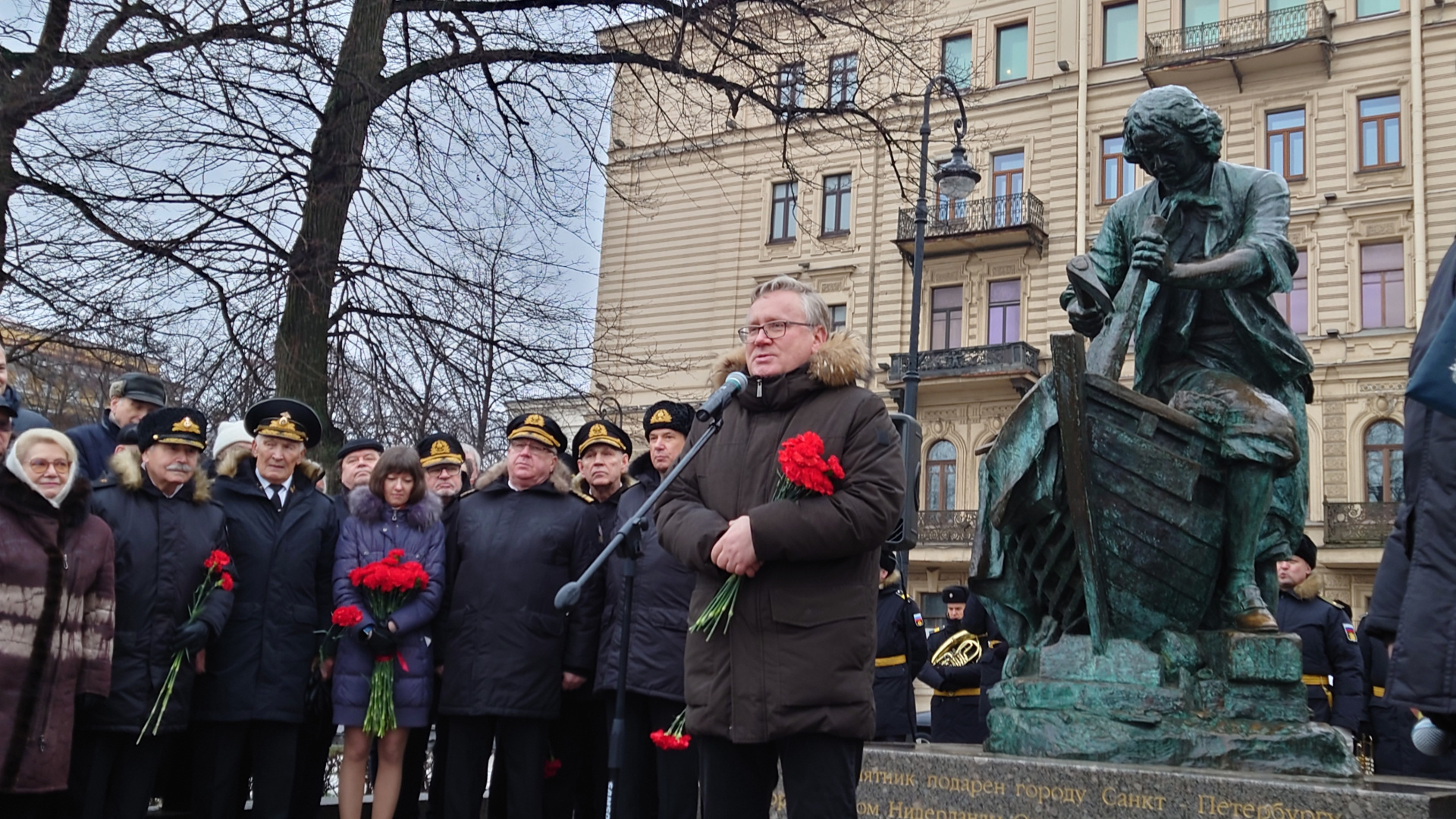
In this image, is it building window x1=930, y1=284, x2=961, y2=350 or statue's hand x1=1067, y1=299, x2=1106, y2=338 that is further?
building window x1=930, y1=284, x2=961, y2=350

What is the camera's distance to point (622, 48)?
12.0 meters

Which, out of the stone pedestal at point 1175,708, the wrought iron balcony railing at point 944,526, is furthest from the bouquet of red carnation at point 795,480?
the wrought iron balcony railing at point 944,526

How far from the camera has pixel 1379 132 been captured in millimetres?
26906

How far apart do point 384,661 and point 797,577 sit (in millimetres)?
2895

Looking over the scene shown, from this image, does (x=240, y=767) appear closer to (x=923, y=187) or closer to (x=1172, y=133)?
(x=1172, y=133)

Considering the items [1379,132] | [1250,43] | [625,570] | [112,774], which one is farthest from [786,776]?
[1250,43]

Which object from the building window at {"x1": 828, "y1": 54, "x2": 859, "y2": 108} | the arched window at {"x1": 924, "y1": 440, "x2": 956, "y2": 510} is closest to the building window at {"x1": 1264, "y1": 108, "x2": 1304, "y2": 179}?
the arched window at {"x1": 924, "y1": 440, "x2": 956, "y2": 510}

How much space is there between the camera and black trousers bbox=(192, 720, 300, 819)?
5.65m

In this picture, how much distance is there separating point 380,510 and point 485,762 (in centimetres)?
125

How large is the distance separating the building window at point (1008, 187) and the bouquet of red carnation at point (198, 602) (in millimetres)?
25737

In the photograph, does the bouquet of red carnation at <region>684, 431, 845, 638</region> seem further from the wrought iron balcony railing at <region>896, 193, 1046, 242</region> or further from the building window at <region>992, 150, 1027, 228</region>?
the building window at <region>992, 150, 1027, 228</region>

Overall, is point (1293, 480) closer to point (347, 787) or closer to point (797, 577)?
point (797, 577)

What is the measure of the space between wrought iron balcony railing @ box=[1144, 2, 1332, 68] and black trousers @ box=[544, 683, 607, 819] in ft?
83.1

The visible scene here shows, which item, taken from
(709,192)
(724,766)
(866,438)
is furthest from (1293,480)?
(709,192)
